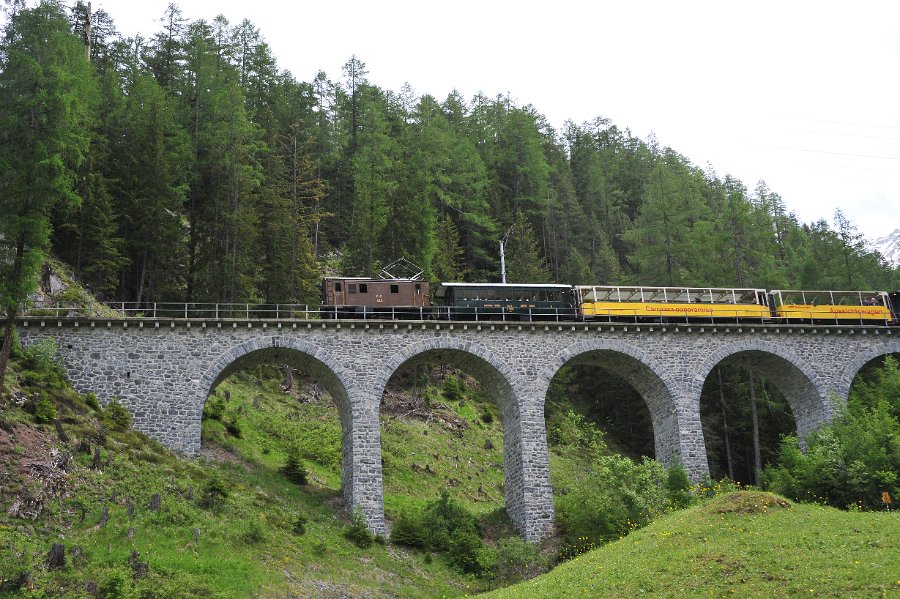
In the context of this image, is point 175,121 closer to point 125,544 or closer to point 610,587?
point 125,544

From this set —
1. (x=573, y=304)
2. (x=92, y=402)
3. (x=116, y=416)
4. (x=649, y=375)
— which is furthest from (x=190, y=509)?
(x=649, y=375)

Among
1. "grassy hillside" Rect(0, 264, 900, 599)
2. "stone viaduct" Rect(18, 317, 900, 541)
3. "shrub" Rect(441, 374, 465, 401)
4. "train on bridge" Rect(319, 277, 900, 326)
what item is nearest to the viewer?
"grassy hillside" Rect(0, 264, 900, 599)

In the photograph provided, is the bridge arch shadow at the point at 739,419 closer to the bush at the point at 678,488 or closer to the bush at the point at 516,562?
the bush at the point at 678,488

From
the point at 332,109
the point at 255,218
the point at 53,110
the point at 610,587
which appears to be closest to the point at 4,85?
the point at 53,110

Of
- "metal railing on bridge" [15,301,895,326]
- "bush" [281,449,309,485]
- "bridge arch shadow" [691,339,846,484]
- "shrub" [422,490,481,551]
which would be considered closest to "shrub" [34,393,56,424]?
"metal railing on bridge" [15,301,895,326]

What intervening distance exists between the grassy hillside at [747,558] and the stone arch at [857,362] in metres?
14.7

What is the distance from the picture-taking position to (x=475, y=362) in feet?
132

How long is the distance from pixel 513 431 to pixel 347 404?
27.4ft

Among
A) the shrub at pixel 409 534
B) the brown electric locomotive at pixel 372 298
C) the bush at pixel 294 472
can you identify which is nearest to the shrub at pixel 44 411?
the bush at pixel 294 472

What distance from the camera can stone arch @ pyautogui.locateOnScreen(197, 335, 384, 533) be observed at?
35594mm

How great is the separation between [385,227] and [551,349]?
17902mm

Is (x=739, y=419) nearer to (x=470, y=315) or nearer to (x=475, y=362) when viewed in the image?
(x=475, y=362)

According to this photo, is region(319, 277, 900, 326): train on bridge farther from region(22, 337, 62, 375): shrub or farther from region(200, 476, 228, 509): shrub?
region(22, 337, 62, 375): shrub

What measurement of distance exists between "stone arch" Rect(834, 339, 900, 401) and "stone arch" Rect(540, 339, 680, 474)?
30.3 feet
